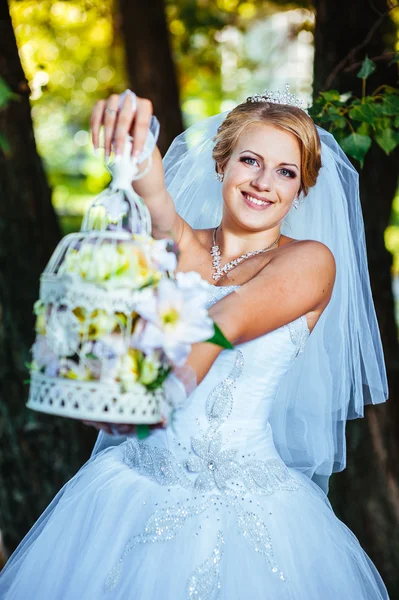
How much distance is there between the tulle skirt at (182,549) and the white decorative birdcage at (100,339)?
719 millimetres

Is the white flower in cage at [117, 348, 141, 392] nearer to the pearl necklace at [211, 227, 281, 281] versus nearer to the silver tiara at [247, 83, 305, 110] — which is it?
the pearl necklace at [211, 227, 281, 281]

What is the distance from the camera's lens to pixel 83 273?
76.3 inches

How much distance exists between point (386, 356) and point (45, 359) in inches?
126

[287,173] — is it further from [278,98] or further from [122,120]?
[122,120]

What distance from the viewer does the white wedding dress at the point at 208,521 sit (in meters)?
2.47

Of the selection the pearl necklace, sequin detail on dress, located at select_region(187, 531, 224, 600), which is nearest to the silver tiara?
the pearl necklace

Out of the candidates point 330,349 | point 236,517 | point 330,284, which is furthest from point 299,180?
point 236,517

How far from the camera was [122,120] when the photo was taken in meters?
2.32

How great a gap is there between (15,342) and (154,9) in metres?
3.39

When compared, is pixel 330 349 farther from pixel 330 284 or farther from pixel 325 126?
pixel 325 126

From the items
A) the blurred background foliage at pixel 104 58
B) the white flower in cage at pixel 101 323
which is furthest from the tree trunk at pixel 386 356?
the white flower in cage at pixel 101 323

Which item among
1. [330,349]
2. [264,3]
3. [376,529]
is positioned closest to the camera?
[330,349]

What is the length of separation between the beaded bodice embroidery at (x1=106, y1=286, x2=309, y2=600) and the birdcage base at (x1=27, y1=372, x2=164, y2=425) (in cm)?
74

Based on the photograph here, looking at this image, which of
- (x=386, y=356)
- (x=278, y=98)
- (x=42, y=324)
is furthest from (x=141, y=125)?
(x=386, y=356)
